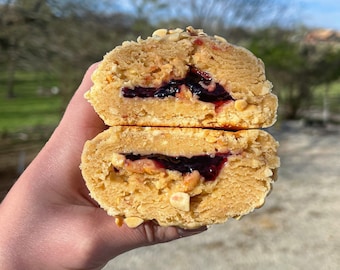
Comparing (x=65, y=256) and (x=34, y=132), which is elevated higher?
(x=65, y=256)

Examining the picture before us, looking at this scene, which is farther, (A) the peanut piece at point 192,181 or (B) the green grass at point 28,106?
(B) the green grass at point 28,106

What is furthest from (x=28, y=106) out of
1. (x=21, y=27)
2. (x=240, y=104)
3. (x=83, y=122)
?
Answer: (x=240, y=104)

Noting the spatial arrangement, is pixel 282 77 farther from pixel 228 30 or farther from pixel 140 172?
pixel 140 172

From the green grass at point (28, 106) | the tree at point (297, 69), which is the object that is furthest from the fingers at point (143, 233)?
the tree at point (297, 69)

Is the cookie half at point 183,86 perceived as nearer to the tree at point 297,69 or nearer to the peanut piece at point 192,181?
the peanut piece at point 192,181

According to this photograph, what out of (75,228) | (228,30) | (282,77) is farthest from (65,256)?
(228,30)

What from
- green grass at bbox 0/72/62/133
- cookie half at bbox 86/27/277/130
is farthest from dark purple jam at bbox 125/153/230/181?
green grass at bbox 0/72/62/133

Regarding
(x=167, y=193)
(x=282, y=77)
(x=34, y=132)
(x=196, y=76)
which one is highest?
(x=196, y=76)

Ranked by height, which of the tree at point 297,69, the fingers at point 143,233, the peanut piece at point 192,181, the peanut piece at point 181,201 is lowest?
the tree at point 297,69
